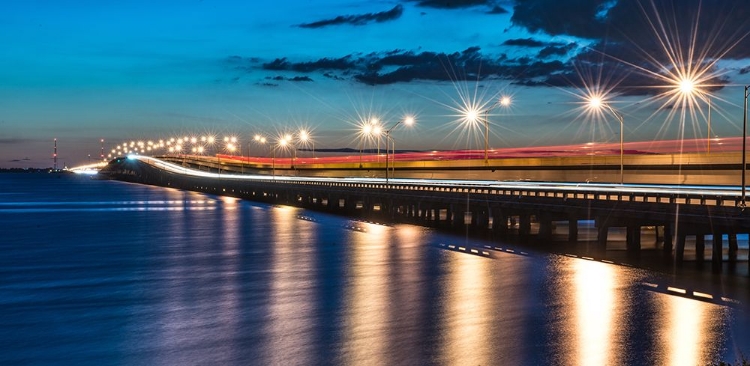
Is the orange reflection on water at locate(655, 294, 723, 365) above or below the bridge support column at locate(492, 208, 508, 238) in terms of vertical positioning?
below

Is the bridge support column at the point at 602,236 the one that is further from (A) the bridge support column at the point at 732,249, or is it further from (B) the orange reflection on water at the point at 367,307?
(B) the orange reflection on water at the point at 367,307

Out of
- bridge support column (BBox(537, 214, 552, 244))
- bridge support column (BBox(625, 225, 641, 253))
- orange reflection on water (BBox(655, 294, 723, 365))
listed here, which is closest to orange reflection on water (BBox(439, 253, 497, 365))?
orange reflection on water (BBox(655, 294, 723, 365))

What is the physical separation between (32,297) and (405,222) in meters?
47.9

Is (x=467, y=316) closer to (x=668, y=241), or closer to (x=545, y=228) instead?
(x=668, y=241)

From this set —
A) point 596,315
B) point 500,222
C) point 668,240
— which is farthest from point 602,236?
point 596,315

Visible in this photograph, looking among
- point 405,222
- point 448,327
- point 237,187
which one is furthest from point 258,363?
point 237,187

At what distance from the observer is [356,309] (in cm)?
2867

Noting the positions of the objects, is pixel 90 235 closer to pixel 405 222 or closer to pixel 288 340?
pixel 405 222

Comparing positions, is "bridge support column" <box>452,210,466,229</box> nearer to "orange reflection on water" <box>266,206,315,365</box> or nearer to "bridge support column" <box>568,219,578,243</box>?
"orange reflection on water" <box>266,206,315,365</box>

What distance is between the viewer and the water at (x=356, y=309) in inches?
870

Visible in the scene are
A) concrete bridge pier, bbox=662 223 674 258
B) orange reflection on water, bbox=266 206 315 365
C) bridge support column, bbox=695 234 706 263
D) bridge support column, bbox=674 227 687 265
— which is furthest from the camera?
concrete bridge pier, bbox=662 223 674 258

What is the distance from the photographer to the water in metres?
22.1

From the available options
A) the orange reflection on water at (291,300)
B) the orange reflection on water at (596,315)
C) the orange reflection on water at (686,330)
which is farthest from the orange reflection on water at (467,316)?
the orange reflection on water at (686,330)

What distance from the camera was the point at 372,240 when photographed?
5856 centimetres
